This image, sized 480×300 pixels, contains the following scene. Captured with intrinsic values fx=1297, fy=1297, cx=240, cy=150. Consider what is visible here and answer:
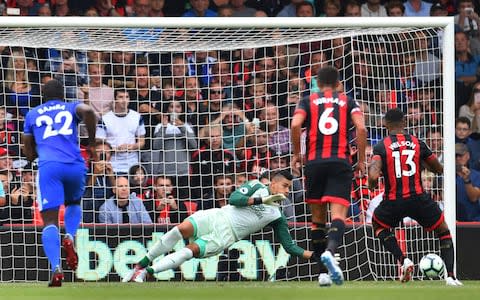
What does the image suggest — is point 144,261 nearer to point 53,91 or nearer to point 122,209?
point 122,209

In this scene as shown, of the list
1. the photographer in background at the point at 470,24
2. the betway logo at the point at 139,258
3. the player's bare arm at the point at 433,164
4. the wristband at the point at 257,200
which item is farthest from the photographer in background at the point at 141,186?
the photographer in background at the point at 470,24

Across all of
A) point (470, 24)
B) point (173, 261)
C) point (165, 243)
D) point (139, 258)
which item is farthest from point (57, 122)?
point (470, 24)

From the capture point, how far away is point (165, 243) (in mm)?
13758

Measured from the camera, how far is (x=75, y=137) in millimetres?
12484

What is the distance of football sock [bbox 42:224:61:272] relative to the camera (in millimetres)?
12148

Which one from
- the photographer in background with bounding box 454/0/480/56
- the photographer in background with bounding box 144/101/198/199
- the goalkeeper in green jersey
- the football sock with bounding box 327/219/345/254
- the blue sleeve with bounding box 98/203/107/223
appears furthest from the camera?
the photographer in background with bounding box 454/0/480/56

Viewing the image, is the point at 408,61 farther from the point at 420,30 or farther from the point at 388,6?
the point at 388,6

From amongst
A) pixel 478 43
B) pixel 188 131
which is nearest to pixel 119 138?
pixel 188 131

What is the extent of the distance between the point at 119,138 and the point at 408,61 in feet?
12.2

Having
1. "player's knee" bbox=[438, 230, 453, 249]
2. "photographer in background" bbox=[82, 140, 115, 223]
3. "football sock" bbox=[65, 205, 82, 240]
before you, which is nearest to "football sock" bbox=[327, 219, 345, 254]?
"player's knee" bbox=[438, 230, 453, 249]

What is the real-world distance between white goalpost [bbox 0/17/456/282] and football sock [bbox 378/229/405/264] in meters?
1.43

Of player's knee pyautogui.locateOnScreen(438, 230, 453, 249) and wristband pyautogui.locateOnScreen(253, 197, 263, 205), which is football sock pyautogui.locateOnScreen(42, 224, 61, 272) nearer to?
wristband pyautogui.locateOnScreen(253, 197, 263, 205)

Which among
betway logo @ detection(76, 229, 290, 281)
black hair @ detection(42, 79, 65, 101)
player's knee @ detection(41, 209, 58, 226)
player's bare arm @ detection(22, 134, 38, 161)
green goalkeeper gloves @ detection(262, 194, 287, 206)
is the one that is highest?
black hair @ detection(42, 79, 65, 101)

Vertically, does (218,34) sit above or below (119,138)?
above
